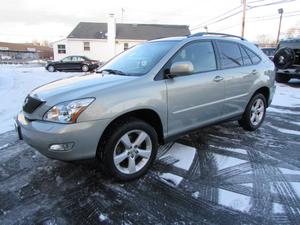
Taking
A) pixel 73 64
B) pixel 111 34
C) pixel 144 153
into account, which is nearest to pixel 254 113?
pixel 144 153

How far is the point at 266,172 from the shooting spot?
3.31 metres

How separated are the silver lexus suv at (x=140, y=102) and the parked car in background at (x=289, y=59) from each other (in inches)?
297

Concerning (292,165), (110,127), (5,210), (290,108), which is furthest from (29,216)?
(290,108)

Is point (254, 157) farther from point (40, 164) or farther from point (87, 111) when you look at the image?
point (40, 164)

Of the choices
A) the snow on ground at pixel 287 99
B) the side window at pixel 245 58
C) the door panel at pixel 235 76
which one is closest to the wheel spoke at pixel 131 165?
the door panel at pixel 235 76

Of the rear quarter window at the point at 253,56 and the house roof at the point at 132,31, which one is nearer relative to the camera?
the rear quarter window at the point at 253,56

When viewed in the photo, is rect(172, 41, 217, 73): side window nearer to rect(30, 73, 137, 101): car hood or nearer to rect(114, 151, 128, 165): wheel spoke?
rect(30, 73, 137, 101): car hood

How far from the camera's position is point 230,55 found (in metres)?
4.17

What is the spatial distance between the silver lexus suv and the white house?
25582 millimetres

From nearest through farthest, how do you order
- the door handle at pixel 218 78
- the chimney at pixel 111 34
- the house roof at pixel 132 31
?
1. the door handle at pixel 218 78
2. the chimney at pixel 111 34
3. the house roof at pixel 132 31

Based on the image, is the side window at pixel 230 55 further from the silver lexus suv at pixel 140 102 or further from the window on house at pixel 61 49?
the window on house at pixel 61 49

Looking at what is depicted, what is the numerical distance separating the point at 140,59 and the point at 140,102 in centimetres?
98

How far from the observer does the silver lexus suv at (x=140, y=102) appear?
2.59 m

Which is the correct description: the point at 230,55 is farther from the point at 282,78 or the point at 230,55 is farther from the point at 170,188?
the point at 282,78
